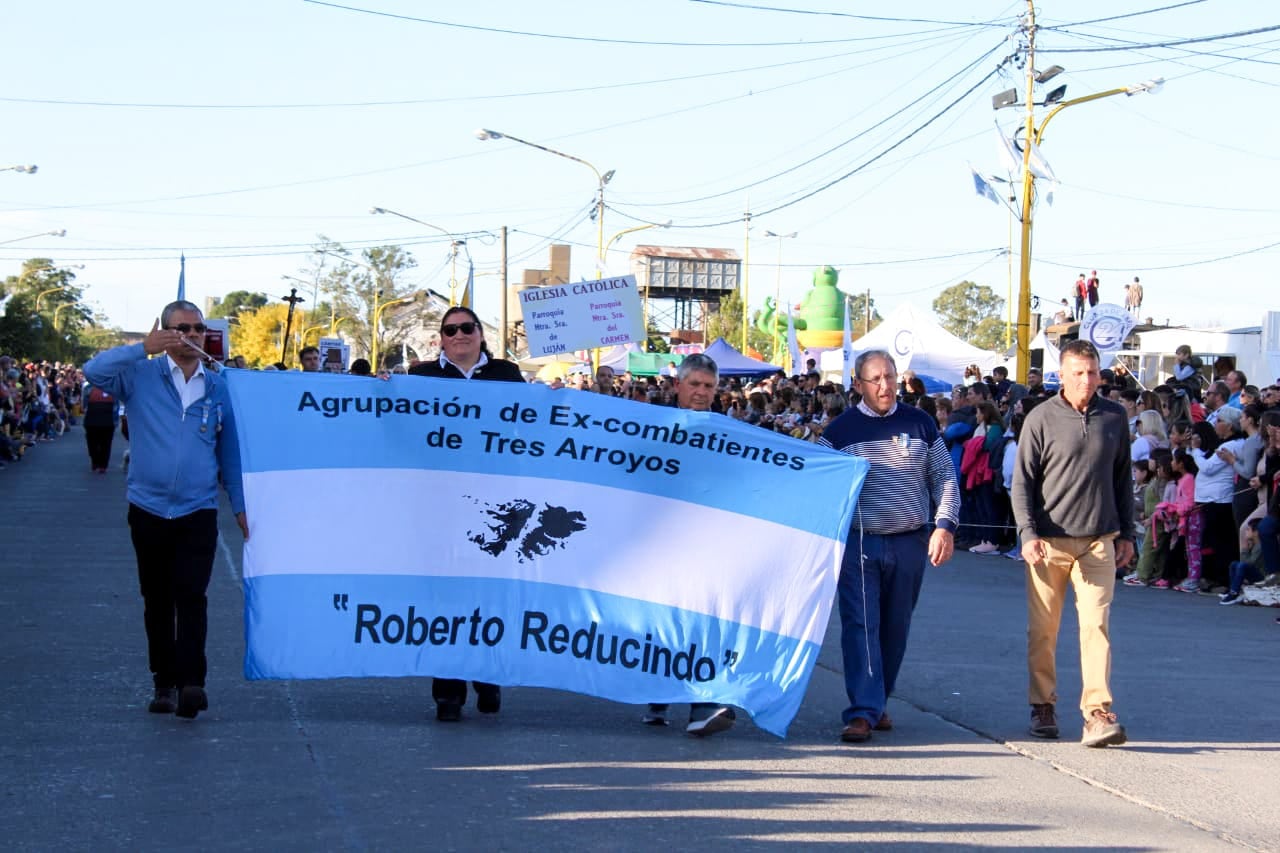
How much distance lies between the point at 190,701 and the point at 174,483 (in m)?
1.01

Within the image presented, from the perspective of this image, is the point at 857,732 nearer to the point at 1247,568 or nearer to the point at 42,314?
the point at 1247,568

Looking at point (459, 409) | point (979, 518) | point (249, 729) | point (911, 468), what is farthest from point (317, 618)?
point (979, 518)

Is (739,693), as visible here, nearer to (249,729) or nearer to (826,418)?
(249,729)

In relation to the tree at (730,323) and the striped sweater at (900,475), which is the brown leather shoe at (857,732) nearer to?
the striped sweater at (900,475)

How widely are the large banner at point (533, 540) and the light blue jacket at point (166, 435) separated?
0.41 ft

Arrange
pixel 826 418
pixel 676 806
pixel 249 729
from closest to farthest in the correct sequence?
pixel 676 806 → pixel 249 729 → pixel 826 418

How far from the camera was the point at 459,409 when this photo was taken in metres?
8.04

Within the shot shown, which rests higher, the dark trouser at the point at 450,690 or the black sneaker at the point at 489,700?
the dark trouser at the point at 450,690

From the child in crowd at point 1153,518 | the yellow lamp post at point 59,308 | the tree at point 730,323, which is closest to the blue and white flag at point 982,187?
the child in crowd at point 1153,518

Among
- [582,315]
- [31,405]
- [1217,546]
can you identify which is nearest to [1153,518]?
[1217,546]

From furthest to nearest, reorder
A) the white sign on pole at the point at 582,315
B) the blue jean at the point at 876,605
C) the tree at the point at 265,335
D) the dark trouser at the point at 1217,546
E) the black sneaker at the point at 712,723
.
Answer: the tree at the point at 265,335
the white sign on pole at the point at 582,315
the dark trouser at the point at 1217,546
the blue jean at the point at 876,605
the black sneaker at the point at 712,723

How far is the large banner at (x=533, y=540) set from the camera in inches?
305

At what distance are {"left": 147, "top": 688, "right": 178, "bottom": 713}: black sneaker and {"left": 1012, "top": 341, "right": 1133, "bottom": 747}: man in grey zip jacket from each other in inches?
161

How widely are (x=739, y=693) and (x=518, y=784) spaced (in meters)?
1.52
